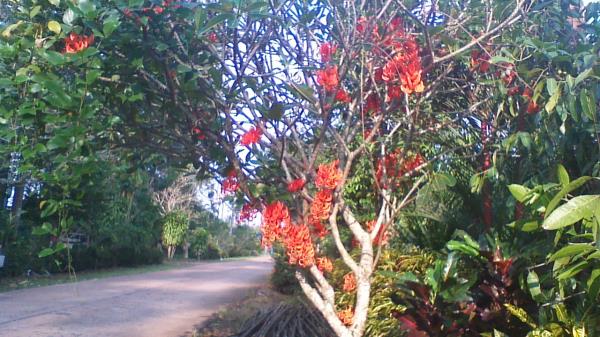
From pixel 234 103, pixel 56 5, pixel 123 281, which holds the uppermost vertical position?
pixel 56 5

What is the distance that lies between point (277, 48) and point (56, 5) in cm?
187

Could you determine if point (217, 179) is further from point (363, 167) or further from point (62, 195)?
point (363, 167)

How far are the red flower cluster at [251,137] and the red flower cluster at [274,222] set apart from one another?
47cm

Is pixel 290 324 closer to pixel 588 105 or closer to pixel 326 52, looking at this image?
pixel 326 52

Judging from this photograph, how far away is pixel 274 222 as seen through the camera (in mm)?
3938

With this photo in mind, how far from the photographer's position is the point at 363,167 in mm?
6055

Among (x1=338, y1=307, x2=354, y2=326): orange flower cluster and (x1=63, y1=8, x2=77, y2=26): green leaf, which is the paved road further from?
(x1=63, y1=8, x2=77, y2=26): green leaf

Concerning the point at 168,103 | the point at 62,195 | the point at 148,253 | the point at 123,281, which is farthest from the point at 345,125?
the point at 148,253

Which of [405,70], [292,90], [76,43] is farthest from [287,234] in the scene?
[76,43]

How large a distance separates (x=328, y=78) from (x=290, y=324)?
3306mm

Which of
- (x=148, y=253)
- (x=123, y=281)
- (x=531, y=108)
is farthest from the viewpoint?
(x=148, y=253)

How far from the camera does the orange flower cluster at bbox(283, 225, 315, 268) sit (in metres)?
3.91

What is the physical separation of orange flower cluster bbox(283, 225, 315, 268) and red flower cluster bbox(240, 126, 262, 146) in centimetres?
64

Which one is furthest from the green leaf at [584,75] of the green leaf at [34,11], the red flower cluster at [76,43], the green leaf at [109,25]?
the green leaf at [34,11]
